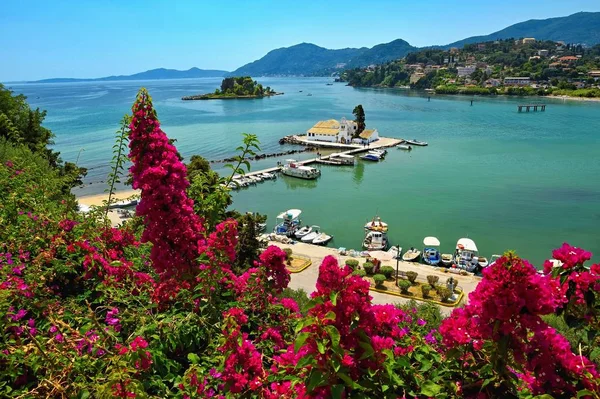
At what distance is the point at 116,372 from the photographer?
2361mm

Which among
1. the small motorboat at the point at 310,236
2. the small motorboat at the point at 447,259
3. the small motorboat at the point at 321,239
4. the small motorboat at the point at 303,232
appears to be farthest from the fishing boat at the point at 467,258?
the small motorboat at the point at 303,232

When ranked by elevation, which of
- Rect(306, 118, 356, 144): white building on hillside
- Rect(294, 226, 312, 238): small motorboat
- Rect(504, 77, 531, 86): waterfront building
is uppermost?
Rect(504, 77, 531, 86): waterfront building

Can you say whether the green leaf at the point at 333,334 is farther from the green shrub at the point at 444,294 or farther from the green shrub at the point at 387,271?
the green shrub at the point at 387,271

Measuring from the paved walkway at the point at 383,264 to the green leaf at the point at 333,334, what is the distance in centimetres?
1158

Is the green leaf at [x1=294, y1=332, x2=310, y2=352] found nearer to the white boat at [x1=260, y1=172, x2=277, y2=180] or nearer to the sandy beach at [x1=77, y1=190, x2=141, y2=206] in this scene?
the sandy beach at [x1=77, y1=190, x2=141, y2=206]

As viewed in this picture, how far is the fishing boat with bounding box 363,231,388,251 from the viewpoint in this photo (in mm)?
20522

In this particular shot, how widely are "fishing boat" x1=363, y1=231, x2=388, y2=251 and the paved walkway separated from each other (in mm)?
2177

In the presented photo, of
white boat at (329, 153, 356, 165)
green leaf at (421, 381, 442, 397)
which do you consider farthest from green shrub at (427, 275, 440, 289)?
white boat at (329, 153, 356, 165)

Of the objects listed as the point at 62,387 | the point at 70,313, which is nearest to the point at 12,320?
the point at 70,313

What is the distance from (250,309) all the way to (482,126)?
6891cm

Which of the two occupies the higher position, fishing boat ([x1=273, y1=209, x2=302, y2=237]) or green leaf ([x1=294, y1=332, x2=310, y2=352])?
green leaf ([x1=294, y1=332, x2=310, y2=352])

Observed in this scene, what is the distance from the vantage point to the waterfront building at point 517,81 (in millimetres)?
134075

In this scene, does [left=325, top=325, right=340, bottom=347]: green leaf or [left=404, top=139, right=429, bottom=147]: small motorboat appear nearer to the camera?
[left=325, top=325, right=340, bottom=347]: green leaf

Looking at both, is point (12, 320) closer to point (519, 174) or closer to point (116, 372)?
point (116, 372)
